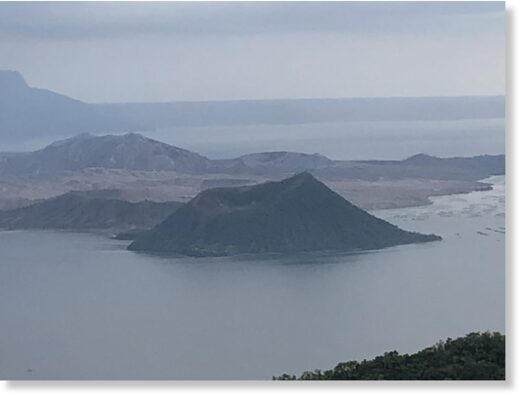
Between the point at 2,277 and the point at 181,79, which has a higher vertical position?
the point at 181,79

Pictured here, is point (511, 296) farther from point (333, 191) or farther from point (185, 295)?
point (185, 295)

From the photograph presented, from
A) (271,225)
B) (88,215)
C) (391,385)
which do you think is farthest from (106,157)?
(391,385)

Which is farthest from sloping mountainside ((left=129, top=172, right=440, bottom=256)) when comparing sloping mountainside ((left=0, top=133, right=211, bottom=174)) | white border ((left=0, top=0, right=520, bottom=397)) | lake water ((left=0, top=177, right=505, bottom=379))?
white border ((left=0, top=0, right=520, bottom=397))

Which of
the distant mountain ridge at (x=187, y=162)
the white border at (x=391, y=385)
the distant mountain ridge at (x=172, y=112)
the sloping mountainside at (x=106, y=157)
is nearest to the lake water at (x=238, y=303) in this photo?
the white border at (x=391, y=385)

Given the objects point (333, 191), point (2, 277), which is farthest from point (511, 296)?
point (2, 277)

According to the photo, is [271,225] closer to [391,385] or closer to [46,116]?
[391,385]

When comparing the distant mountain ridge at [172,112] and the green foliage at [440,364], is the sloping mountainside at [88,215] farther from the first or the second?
the green foliage at [440,364]
